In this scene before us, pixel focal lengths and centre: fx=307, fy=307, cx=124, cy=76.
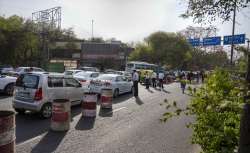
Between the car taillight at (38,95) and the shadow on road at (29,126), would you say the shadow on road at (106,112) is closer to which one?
the shadow on road at (29,126)

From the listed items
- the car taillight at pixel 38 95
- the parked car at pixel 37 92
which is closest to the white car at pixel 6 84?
the parked car at pixel 37 92

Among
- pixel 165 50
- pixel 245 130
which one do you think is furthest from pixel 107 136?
pixel 165 50

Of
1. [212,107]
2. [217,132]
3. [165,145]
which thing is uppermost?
[212,107]

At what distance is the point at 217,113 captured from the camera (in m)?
4.40

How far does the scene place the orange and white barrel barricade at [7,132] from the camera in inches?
206

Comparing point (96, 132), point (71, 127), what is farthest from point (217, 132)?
point (71, 127)

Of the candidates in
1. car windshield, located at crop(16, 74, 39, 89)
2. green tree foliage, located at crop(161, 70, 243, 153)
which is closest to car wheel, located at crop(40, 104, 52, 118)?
car windshield, located at crop(16, 74, 39, 89)

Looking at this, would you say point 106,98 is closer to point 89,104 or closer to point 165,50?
point 89,104

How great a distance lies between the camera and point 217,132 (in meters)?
4.39

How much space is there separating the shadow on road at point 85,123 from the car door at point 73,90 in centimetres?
166

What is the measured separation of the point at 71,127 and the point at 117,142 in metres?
2.18

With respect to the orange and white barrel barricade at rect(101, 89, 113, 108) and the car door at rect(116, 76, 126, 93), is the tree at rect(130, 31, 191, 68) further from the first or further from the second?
the orange and white barrel barricade at rect(101, 89, 113, 108)

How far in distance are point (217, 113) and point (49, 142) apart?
4.98 meters

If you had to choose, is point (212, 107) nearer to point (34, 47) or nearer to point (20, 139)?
point (20, 139)
